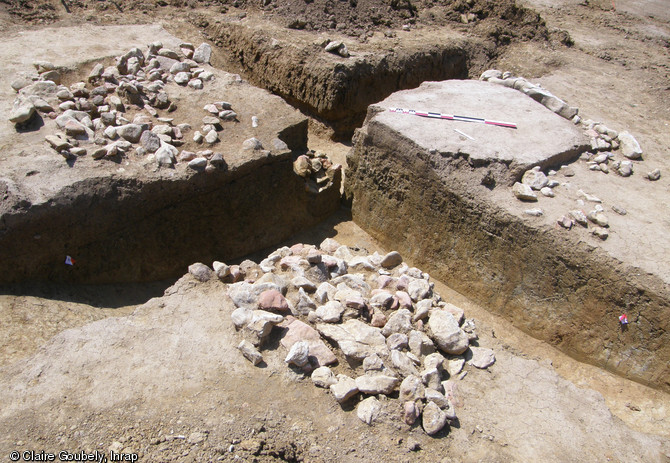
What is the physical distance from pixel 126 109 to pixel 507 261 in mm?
3184

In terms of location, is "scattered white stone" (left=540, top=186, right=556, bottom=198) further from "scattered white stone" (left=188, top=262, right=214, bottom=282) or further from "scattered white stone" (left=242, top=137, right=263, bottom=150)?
"scattered white stone" (left=188, top=262, right=214, bottom=282)

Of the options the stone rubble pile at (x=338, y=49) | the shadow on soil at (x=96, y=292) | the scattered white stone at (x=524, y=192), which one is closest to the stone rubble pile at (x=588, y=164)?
the scattered white stone at (x=524, y=192)

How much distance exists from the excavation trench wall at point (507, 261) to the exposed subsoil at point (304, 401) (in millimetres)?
139

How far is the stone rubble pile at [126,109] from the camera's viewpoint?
374 centimetres

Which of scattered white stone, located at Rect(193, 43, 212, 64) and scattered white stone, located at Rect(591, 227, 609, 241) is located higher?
scattered white stone, located at Rect(193, 43, 212, 64)

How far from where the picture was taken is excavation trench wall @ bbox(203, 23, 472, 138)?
545cm

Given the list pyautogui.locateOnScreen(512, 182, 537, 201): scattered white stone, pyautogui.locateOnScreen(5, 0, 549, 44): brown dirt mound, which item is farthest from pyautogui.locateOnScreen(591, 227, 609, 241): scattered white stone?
pyautogui.locateOnScreen(5, 0, 549, 44): brown dirt mound

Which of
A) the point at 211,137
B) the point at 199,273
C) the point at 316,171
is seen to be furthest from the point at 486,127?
the point at 199,273

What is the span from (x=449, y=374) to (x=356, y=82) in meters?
3.63

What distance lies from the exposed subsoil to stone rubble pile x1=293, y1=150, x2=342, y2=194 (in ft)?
1.22

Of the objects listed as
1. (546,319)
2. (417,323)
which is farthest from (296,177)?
(546,319)

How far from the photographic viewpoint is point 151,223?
367 centimetres

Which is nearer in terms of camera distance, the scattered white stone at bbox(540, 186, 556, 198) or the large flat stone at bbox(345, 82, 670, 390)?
the large flat stone at bbox(345, 82, 670, 390)

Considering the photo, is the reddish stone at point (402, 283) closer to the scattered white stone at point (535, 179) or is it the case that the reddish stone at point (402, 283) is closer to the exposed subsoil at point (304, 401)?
the exposed subsoil at point (304, 401)
